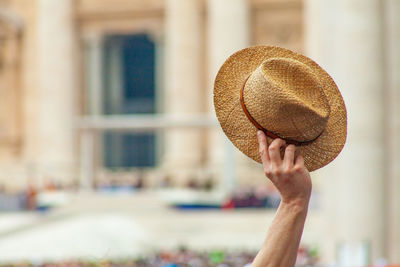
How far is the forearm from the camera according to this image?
2377mm

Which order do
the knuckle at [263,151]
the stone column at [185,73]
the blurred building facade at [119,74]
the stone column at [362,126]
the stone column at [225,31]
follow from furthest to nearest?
the stone column at [185,73] < the blurred building facade at [119,74] < the stone column at [225,31] < the stone column at [362,126] < the knuckle at [263,151]

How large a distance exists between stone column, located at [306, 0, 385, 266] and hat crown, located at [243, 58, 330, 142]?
8823 millimetres

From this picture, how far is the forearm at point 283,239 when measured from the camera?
2.38 m

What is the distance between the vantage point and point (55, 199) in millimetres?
29703

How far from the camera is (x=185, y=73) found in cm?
3912

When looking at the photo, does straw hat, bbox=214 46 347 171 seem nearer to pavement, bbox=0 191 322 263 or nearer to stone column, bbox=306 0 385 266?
stone column, bbox=306 0 385 266

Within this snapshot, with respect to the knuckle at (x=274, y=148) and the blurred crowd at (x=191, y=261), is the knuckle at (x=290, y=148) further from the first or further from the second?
the blurred crowd at (x=191, y=261)

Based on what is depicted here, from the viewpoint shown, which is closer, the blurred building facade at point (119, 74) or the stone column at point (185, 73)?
the blurred building facade at point (119, 74)

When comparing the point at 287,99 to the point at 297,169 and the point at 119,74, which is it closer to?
the point at 297,169

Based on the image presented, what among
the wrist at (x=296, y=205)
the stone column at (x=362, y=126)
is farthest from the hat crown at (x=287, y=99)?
the stone column at (x=362, y=126)

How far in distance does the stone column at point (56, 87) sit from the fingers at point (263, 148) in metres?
38.1

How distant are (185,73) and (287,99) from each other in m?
36.7

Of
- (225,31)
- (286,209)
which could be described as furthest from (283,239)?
(225,31)

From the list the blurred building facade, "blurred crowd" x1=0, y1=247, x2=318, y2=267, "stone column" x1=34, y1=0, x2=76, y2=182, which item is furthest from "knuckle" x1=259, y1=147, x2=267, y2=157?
"stone column" x1=34, y1=0, x2=76, y2=182
